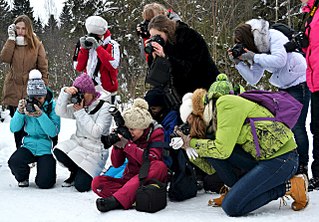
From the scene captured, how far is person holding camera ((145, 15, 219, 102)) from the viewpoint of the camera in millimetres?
3949

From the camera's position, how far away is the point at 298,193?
312 centimetres

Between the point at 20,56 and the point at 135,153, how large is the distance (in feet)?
8.74

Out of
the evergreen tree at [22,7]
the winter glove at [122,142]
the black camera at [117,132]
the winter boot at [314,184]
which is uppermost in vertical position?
the evergreen tree at [22,7]

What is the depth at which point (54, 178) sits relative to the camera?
14.4ft

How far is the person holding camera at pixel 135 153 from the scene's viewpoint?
11.3ft

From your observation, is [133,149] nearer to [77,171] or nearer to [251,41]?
[77,171]

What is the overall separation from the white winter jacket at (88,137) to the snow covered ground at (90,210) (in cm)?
30

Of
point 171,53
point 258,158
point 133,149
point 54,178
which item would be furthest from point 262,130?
point 54,178

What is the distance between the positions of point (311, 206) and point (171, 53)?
5.65ft

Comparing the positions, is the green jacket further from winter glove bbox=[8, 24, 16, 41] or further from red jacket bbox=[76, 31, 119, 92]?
winter glove bbox=[8, 24, 16, 41]

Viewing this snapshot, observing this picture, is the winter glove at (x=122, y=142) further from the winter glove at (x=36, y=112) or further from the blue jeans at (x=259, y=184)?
the winter glove at (x=36, y=112)

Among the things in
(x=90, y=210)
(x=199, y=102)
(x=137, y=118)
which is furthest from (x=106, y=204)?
(x=199, y=102)

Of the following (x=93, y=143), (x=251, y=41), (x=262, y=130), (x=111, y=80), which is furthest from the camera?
(x=111, y=80)

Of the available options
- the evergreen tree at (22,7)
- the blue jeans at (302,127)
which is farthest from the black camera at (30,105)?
the evergreen tree at (22,7)
